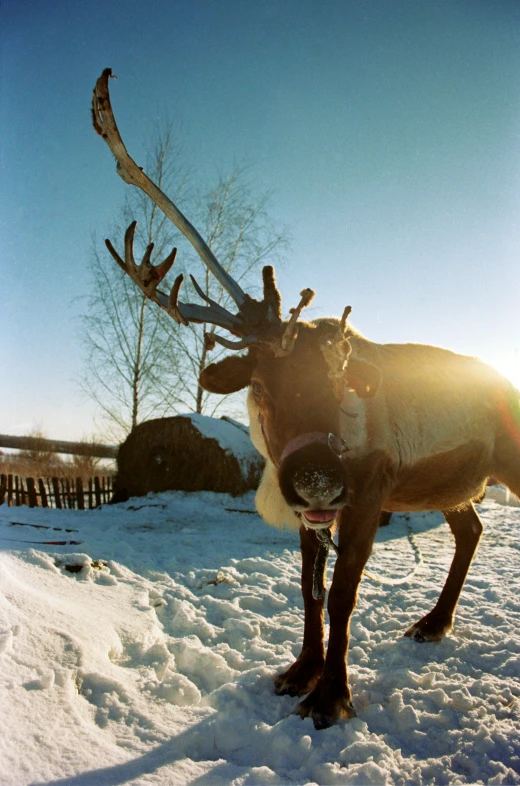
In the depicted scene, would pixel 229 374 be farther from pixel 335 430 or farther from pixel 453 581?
pixel 453 581

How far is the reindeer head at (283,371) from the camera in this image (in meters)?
2.05

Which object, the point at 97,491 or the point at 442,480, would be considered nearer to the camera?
the point at 442,480

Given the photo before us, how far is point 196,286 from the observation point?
2803mm

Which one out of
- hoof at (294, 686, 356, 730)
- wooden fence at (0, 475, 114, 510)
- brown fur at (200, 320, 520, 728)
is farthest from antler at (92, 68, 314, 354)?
wooden fence at (0, 475, 114, 510)

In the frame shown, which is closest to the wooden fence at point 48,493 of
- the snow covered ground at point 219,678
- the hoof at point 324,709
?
the snow covered ground at point 219,678

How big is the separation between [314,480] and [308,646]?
54.2 inches

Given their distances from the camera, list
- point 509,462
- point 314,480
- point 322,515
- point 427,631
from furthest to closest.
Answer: point 509,462
point 427,631
point 322,515
point 314,480

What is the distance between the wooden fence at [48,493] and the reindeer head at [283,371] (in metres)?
7.31

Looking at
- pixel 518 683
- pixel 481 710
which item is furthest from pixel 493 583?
pixel 481 710

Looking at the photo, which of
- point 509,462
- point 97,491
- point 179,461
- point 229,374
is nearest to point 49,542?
point 229,374

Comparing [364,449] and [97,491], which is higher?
[364,449]

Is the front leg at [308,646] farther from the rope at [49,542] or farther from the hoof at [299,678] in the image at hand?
the rope at [49,542]

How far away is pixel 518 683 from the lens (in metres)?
2.77

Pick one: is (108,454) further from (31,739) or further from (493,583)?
(31,739)
